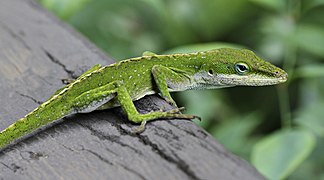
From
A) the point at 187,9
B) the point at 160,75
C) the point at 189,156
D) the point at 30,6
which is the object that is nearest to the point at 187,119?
the point at 189,156

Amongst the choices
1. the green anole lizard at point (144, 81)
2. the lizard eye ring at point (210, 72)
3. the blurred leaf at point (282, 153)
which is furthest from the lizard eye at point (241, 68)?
the blurred leaf at point (282, 153)

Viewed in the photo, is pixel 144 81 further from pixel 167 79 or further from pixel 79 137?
pixel 79 137

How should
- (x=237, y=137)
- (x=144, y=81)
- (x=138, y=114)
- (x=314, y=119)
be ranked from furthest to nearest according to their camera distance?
(x=237, y=137) < (x=314, y=119) < (x=144, y=81) < (x=138, y=114)

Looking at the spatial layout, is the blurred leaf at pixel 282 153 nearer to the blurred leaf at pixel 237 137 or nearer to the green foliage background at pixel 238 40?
the blurred leaf at pixel 237 137

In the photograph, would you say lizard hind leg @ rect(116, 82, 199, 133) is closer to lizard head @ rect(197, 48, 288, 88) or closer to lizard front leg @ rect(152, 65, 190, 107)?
lizard front leg @ rect(152, 65, 190, 107)

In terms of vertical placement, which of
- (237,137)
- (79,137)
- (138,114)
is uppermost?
(237,137)

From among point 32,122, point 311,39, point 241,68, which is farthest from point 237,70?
point 311,39
